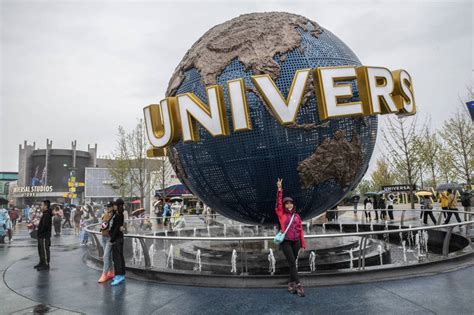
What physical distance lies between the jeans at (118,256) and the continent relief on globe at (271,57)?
2212 millimetres

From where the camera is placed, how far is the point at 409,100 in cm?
734

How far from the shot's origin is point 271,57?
6711mm

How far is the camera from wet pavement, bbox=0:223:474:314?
15.1ft

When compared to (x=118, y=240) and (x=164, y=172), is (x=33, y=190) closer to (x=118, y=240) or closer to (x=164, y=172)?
(x=164, y=172)

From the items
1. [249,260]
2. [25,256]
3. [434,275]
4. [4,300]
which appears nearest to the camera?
[4,300]

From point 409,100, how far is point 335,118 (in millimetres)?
2055

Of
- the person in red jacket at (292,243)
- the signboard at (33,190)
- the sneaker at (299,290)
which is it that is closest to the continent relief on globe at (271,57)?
the person in red jacket at (292,243)

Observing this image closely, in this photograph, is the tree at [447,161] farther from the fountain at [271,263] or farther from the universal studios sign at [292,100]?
the fountain at [271,263]

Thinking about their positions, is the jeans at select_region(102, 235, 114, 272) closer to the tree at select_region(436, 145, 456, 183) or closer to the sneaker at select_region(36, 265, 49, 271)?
the sneaker at select_region(36, 265, 49, 271)

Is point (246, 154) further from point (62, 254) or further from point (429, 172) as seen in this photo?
point (429, 172)

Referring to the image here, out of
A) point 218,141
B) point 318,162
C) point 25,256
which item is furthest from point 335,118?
point 25,256

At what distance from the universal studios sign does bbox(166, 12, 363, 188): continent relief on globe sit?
0.81 ft

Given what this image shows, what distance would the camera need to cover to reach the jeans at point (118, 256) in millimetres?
6410

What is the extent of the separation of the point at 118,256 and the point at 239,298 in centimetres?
265
